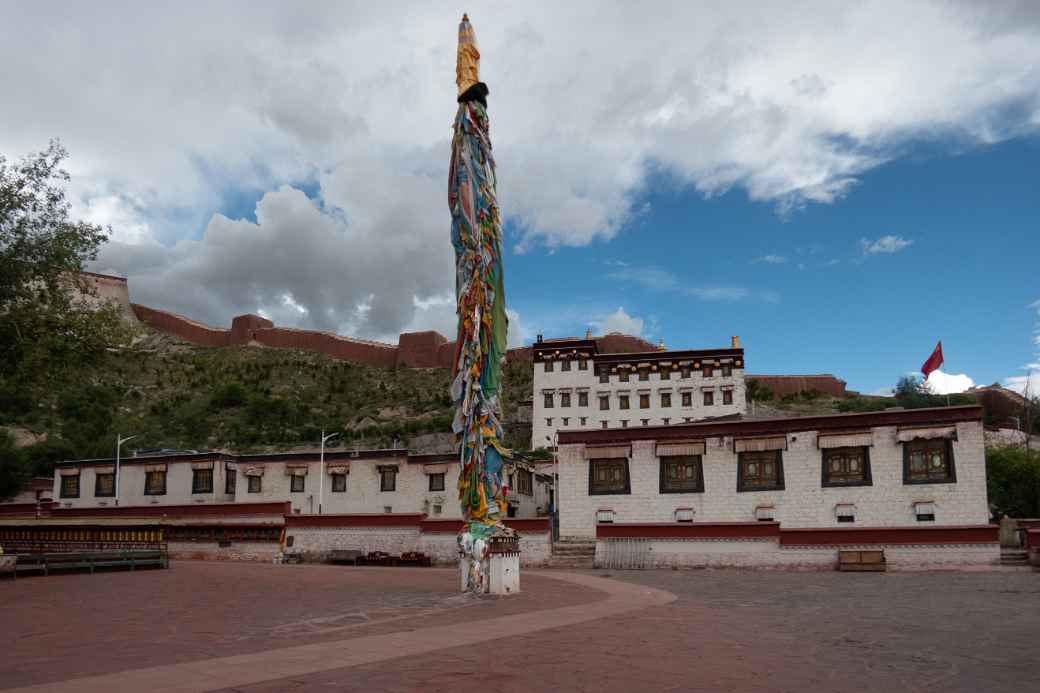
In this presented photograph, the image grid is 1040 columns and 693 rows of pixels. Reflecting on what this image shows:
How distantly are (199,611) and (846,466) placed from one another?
2395 centimetres

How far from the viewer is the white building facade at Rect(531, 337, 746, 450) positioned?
216ft

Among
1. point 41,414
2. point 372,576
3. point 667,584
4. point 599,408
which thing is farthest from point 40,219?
point 41,414

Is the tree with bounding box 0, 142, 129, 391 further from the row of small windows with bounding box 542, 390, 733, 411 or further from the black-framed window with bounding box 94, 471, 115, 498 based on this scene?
the row of small windows with bounding box 542, 390, 733, 411

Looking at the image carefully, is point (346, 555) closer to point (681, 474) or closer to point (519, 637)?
point (681, 474)

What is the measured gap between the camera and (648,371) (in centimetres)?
6750

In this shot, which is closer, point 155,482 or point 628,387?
point 155,482

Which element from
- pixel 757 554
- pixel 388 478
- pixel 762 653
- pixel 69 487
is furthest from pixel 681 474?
pixel 69 487

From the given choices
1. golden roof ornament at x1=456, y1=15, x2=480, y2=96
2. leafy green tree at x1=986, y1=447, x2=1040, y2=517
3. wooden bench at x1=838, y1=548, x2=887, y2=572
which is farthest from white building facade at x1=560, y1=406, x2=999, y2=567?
leafy green tree at x1=986, y1=447, x2=1040, y2=517

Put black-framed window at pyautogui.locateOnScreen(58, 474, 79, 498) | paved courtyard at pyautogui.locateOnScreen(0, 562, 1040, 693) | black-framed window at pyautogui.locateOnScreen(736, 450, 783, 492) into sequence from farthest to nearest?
black-framed window at pyautogui.locateOnScreen(58, 474, 79, 498)
black-framed window at pyautogui.locateOnScreen(736, 450, 783, 492)
paved courtyard at pyautogui.locateOnScreen(0, 562, 1040, 693)

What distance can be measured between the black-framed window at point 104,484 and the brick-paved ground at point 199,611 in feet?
78.5

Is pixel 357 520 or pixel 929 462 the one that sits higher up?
pixel 929 462

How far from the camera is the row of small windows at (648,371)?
6619 centimetres

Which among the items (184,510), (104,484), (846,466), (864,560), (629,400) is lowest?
(864,560)

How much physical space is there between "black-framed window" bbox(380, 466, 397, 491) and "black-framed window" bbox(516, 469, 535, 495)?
307 inches
